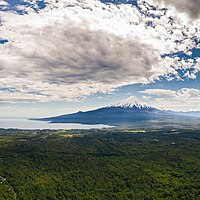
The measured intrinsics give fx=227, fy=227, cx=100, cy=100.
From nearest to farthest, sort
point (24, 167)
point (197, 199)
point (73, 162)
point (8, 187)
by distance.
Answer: point (197, 199) → point (8, 187) → point (24, 167) → point (73, 162)

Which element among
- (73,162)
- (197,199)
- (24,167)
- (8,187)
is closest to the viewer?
(197,199)

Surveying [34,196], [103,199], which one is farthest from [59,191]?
[103,199]

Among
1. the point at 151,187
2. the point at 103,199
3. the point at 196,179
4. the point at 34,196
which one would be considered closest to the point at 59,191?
the point at 34,196

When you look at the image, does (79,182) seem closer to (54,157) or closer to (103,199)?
(103,199)

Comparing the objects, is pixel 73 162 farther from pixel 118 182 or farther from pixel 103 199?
pixel 103 199

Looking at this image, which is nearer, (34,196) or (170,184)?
(34,196)

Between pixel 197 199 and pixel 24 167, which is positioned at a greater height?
pixel 24 167

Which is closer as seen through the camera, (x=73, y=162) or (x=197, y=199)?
(x=197, y=199)

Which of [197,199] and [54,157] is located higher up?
[54,157]

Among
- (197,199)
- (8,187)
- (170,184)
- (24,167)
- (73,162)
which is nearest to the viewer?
Result: (197,199)
